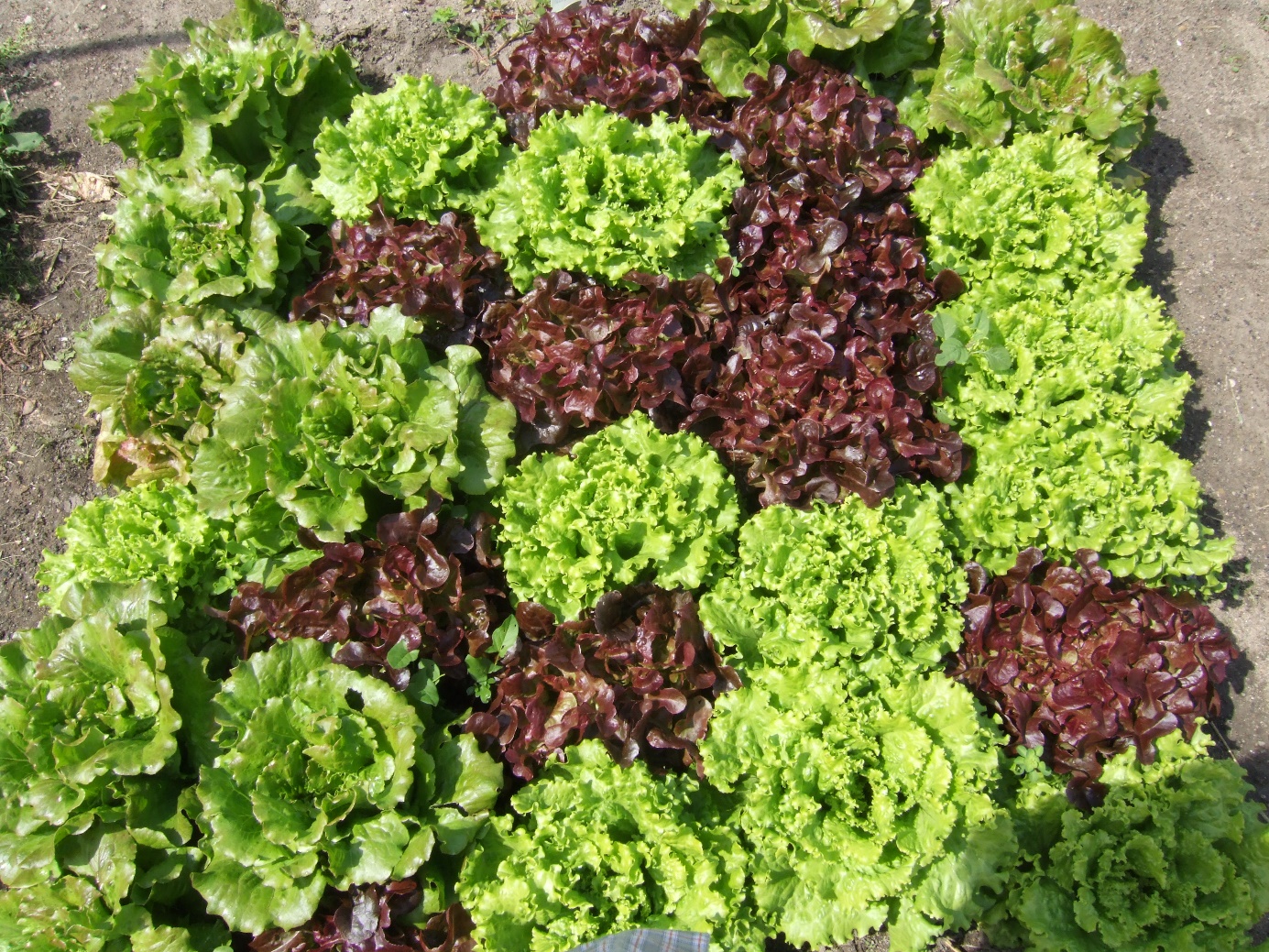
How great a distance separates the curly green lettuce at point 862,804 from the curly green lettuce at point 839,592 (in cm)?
18

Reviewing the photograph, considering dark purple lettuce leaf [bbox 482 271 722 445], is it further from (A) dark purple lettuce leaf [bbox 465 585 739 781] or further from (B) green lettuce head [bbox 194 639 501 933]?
(B) green lettuce head [bbox 194 639 501 933]

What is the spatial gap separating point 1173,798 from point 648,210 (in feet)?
13.0

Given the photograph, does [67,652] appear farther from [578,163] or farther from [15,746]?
[578,163]

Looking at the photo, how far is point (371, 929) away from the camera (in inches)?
147

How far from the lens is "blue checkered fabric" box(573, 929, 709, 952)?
3131 millimetres

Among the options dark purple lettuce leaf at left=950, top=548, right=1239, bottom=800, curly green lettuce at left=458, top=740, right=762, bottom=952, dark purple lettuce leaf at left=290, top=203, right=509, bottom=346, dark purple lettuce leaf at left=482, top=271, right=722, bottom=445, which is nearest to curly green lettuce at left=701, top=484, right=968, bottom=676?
dark purple lettuce leaf at left=950, top=548, right=1239, bottom=800

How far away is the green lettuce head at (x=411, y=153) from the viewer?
201 inches

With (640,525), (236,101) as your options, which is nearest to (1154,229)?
Result: (640,525)

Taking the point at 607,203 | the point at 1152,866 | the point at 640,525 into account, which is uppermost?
the point at 607,203

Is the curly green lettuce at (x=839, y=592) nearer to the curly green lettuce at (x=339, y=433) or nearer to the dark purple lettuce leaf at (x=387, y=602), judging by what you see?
the dark purple lettuce leaf at (x=387, y=602)

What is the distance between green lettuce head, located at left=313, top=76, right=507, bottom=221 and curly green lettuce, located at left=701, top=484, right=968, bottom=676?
2.74 metres

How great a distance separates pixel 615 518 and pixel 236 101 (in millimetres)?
3797

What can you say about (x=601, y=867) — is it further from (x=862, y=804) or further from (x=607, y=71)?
(x=607, y=71)

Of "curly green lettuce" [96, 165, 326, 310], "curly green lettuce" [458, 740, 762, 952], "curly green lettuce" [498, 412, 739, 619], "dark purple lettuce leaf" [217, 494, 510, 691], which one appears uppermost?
"curly green lettuce" [96, 165, 326, 310]
